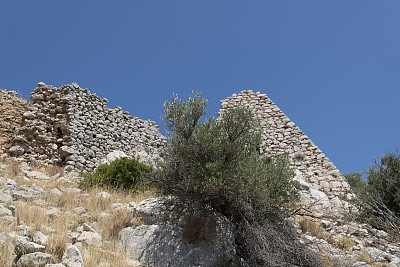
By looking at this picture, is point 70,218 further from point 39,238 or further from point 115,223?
point 39,238

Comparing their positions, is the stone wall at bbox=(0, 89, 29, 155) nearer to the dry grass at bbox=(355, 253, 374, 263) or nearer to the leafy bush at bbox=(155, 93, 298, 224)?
the leafy bush at bbox=(155, 93, 298, 224)

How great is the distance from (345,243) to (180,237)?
13.3 feet

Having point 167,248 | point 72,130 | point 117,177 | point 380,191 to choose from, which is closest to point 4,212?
point 167,248

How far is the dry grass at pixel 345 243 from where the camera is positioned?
7.04 m

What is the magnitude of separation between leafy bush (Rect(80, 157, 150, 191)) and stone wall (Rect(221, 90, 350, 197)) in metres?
4.57

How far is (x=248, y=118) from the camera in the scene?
7254 mm

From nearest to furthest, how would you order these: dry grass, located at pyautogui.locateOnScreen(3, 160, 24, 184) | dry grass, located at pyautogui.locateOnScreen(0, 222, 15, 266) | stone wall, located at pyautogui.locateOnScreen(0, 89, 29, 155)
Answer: dry grass, located at pyautogui.locateOnScreen(0, 222, 15, 266) < dry grass, located at pyautogui.locateOnScreen(3, 160, 24, 184) < stone wall, located at pyautogui.locateOnScreen(0, 89, 29, 155)

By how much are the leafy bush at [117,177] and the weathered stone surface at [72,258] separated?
14.4ft

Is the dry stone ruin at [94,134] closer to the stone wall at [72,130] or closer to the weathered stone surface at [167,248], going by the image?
the stone wall at [72,130]

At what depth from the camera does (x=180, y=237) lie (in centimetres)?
575

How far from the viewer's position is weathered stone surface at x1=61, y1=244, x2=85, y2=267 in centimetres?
415

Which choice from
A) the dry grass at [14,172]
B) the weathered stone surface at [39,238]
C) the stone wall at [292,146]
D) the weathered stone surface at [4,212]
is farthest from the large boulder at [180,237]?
the stone wall at [292,146]

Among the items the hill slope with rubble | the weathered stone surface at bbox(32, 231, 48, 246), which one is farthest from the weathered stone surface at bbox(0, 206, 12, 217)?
the weathered stone surface at bbox(32, 231, 48, 246)

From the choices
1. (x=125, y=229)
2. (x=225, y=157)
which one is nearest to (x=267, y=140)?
(x=225, y=157)
